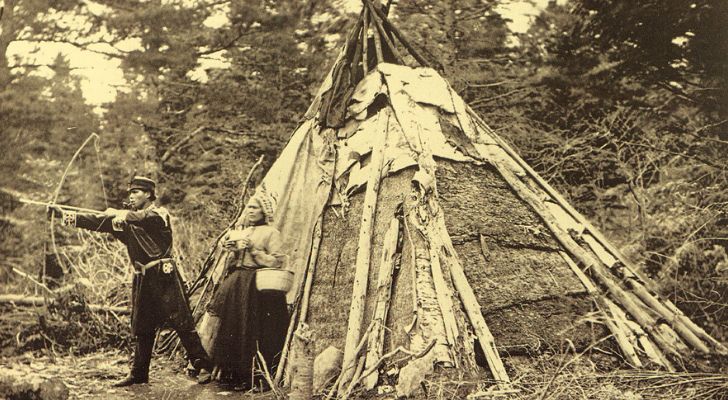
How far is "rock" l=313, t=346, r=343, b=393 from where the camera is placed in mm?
4228

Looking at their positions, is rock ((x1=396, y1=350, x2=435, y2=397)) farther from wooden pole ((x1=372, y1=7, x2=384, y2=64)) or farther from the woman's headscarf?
wooden pole ((x1=372, y1=7, x2=384, y2=64))

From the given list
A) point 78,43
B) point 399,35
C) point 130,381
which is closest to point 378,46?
point 399,35

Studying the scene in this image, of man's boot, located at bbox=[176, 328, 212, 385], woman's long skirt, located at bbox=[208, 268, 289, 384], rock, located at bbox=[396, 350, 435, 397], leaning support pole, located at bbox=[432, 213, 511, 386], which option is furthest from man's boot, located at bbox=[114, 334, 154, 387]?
leaning support pole, located at bbox=[432, 213, 511, 386]

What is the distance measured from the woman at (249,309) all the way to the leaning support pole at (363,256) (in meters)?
0.78

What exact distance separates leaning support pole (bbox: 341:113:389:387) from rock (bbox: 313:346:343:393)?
10 centimetres

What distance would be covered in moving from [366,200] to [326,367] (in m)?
1.19

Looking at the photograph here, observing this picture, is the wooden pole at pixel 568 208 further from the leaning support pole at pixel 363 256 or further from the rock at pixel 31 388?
the rock at pixel 31 388

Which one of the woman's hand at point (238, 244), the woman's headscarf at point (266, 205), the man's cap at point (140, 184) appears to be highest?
the man's cap at point (140, 184)

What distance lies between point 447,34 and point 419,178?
5669 mm

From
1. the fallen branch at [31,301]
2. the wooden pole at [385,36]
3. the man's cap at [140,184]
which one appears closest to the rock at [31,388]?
the man's cap at [140,184]

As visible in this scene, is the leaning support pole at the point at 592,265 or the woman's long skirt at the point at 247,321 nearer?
the leaning support pole at the point at 592,265

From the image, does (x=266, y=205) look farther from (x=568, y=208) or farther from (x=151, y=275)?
(x=568, y=208)

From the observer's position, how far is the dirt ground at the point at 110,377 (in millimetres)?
4707

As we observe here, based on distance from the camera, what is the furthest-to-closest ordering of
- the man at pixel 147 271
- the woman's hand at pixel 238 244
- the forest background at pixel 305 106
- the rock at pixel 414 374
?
the forest background at pixel 305 106, the woman's hand at pixel 238 244, the man at pixel 147 271, the rock at pixel 414 374
